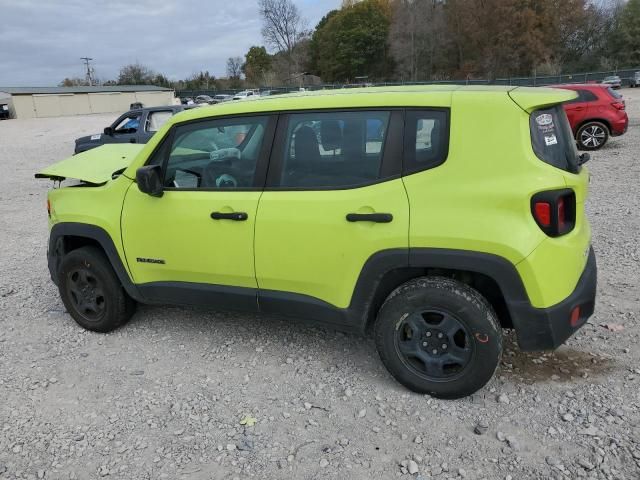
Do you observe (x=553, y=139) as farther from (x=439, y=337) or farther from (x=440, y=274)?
(x=439, y=337)

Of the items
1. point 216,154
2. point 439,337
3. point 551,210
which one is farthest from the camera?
point 216,154

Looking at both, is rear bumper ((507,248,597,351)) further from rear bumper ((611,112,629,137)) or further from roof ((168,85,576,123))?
rear bumper ((611,112,629,137))

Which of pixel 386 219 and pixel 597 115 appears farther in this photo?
pixel 597 115

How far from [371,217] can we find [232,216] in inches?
36.2

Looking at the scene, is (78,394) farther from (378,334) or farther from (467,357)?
(467,357)

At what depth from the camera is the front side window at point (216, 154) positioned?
326 cm

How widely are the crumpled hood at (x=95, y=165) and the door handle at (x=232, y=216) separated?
1110 millimetres

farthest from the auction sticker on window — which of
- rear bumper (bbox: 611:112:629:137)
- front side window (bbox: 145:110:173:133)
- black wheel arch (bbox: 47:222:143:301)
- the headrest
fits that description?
rear bumper (bbox: 611:112:629:137)

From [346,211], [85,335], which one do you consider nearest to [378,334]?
[346,211]

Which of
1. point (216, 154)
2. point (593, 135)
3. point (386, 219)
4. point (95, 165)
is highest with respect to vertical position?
point (216, 154)

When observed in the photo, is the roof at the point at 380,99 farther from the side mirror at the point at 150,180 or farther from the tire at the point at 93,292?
the tire at the point at 93,292

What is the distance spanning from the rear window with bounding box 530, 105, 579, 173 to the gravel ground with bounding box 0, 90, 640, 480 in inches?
53.1

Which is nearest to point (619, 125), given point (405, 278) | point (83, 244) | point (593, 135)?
point (593, 135)

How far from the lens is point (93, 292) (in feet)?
13.1
